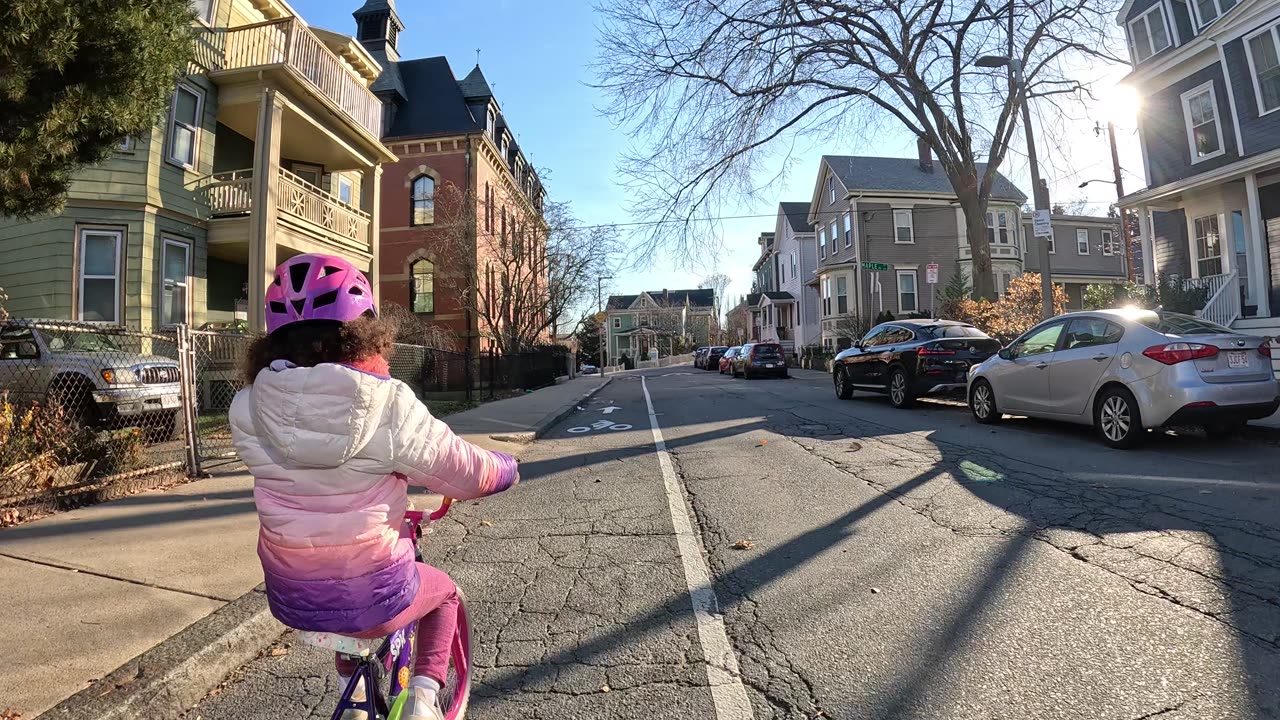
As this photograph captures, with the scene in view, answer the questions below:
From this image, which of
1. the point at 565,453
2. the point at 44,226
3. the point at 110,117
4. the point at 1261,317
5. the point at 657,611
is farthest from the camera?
the point at 1261,317

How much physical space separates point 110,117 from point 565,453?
606 cm

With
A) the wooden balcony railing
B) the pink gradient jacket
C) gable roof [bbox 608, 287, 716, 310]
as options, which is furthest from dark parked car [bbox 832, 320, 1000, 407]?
gable roof [bbox 608, 287, 716, 310]

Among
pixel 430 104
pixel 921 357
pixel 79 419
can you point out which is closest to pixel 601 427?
pixel 921 357

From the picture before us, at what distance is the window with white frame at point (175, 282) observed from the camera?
13.7 meters

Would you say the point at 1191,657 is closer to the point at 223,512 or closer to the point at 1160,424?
the point at 1160,424

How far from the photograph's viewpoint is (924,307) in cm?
3494

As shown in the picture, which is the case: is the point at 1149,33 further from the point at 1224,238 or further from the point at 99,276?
the point at 99,276

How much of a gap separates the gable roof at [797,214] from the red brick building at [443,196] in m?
22.7

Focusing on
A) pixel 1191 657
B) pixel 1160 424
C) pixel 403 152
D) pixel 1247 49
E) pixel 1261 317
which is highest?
pixel 403 152

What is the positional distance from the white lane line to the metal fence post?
16.5 feet

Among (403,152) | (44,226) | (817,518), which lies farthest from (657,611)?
(403,152)

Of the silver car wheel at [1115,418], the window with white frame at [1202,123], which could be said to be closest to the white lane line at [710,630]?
the silver car wheel at [1115,418]

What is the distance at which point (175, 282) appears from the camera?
14.0 meters

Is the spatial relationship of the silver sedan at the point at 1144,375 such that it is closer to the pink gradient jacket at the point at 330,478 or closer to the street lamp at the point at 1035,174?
the street lamp at the point at 1035,174
